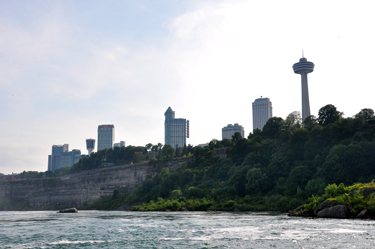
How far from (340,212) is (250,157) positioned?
2390 inches

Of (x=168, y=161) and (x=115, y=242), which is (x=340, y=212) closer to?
(x=115, y=242)

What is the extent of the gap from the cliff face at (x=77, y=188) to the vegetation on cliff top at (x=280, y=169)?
25371 mm

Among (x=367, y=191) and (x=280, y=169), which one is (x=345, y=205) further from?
(x=280, y=169)

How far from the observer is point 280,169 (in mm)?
100688

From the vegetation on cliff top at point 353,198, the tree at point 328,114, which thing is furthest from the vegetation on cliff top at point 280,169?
the vegetation on cliff top at point 353,198

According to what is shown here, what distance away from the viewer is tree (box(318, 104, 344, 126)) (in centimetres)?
11862

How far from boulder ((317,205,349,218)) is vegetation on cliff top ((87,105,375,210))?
26.2m

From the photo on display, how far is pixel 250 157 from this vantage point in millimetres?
111438

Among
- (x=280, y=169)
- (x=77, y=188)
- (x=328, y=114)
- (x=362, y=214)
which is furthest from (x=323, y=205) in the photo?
(x=77, y=188)

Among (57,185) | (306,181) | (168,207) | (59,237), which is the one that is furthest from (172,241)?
(57,185)

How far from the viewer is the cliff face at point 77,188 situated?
158 meters

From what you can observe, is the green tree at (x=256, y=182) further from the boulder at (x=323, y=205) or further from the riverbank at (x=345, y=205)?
the boulder at (x=323, y=205)

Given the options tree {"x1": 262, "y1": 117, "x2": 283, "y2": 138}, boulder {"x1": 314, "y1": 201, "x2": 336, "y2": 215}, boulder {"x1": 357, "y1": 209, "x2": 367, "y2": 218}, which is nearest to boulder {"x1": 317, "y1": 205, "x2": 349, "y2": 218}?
boulder {"x1": 314, "y1": 201, "x2": 336, "y2": 215}

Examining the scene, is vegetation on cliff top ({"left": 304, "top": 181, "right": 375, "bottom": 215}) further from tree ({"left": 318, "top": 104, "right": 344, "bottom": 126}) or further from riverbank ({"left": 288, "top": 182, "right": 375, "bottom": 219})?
tree ({"left": 318, "top": 104, "right": 344, "bottom": 126})
